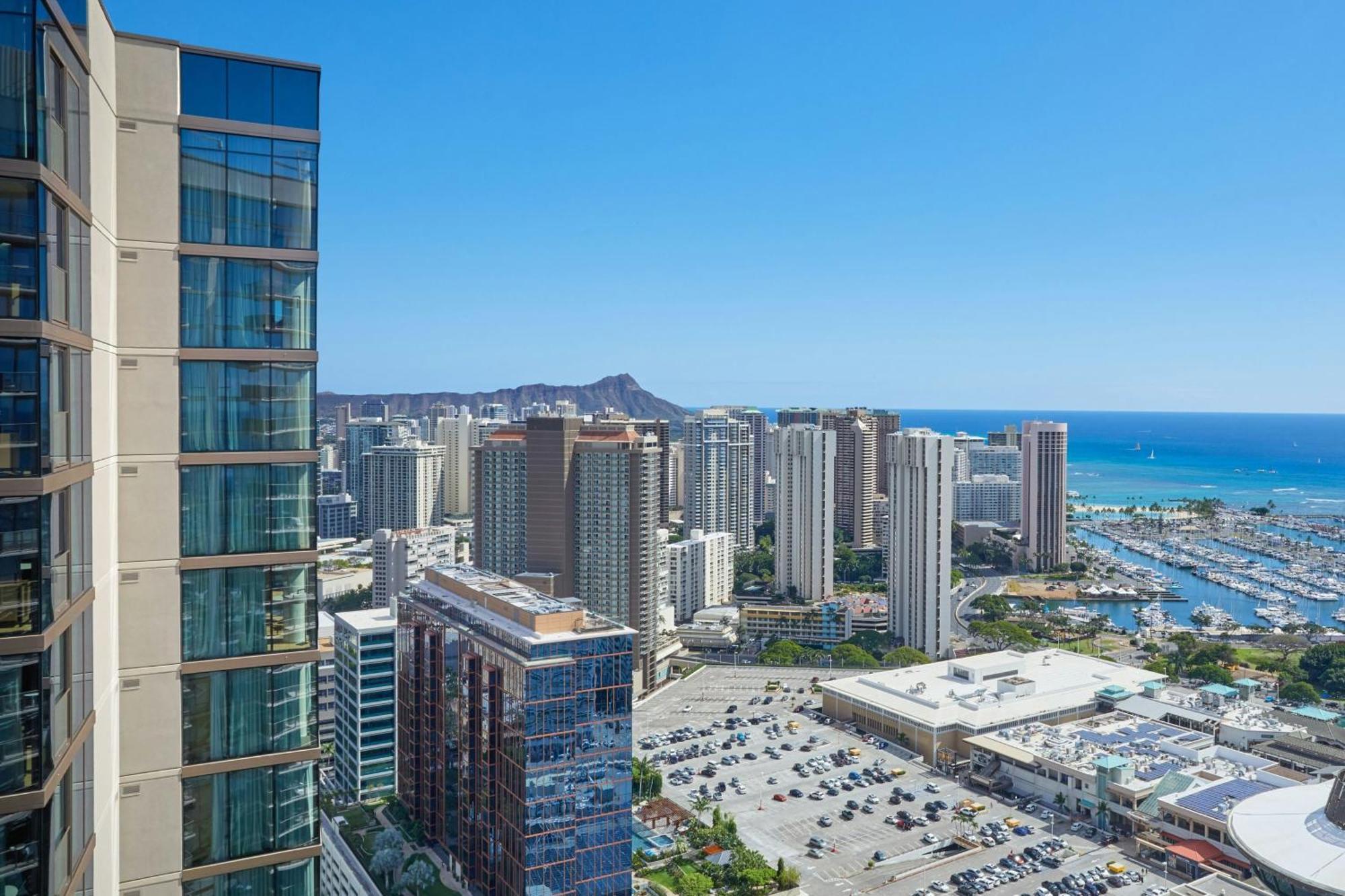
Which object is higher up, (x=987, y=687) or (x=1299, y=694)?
(x=987, y=687)

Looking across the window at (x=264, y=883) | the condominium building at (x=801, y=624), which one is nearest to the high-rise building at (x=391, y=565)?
the condominium building at (x=801, y=624)

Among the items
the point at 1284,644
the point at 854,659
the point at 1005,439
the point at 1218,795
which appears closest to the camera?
the point at 1218,795

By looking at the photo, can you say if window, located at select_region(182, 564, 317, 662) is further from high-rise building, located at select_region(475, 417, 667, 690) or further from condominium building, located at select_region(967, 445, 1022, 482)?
condominium building, located at select_region(967, 445, 1022, 482)

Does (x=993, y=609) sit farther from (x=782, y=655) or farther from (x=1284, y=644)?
(x=782, y=655)

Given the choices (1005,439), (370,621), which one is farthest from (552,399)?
(370,621)

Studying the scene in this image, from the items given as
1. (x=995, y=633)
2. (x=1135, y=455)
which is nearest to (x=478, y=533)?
(x=995, y=633)

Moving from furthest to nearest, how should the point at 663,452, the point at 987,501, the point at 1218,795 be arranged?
the point at 987,501 → the point at 663,452 → the point at 1218,795

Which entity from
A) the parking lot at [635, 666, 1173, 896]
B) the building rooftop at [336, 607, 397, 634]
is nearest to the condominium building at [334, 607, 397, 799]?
the building rooftop at [336, 607, 397, 634]

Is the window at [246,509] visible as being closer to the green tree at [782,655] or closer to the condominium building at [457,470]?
the green tree at [782,655]
